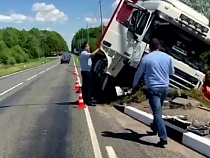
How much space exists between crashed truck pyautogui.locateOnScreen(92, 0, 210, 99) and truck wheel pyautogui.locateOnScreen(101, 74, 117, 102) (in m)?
0.22

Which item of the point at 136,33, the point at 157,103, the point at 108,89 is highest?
the point at 136,33

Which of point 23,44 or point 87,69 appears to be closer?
point 87,69

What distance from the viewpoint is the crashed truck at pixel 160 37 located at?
12164 mm

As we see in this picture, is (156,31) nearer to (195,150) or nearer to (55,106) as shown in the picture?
(55,106)

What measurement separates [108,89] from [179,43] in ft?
9.10

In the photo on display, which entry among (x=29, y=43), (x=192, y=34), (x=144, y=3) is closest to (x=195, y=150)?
(x=192, y=34)

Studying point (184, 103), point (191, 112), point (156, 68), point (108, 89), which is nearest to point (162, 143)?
point (156, 68)

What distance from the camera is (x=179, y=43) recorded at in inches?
494

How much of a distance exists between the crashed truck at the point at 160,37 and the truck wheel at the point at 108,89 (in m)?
0.22

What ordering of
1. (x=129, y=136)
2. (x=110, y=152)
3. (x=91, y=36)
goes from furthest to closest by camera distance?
(x=91, y=36), (x=129, y=136), (x=110, y=152)

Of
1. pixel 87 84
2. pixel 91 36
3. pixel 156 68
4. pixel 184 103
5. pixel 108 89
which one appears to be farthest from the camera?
pixel 91 36

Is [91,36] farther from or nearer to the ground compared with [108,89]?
farther from the ground

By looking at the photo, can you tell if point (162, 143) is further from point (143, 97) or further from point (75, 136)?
point (143, 97)

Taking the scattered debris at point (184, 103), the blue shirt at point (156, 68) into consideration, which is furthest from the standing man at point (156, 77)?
the scattered debris at point (184, 103)
